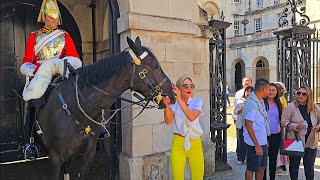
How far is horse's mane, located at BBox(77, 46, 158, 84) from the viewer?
3424 millimetres

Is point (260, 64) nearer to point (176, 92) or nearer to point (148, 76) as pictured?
point (176, 92)

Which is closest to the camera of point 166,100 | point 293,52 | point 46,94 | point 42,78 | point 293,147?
point 166,100

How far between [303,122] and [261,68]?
30790 millimetres

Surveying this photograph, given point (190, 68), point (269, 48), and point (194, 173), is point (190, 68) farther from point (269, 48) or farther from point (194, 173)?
point (269, 48)

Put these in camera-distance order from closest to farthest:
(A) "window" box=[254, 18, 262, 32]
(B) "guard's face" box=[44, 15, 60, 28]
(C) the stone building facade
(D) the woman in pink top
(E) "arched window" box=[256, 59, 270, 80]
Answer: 1. (B) "guard's face" box=[44, 15, 60, 28]
2. (D) the woman in pink top
3. (C) the stone building facade
4. (E) "arched window" box=[256, 59, 270, 80]
5. (A) "window" box=[254, 18, 262, 32]

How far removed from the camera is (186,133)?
380 cm

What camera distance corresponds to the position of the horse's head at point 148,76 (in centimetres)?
337

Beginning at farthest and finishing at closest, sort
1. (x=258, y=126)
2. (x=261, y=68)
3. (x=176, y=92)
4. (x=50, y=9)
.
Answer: (x=261, y=68)
(x=258, y=126)
(x=50, y=9)
(x=176, y=92)

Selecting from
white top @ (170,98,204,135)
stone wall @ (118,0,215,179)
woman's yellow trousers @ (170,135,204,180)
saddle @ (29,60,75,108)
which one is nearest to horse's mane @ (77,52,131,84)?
saddle @ (29,60,75,108)

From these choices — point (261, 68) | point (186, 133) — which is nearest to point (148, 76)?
point (186, 133)

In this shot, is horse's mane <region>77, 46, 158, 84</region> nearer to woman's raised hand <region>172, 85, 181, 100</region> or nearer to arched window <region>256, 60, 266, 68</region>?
woman's raised hand <region>172, 85, 181, 100</region>

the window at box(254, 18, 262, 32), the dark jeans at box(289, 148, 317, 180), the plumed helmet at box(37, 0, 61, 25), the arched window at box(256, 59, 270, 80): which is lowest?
the dark jeans at box(289, 148, 317, 180)

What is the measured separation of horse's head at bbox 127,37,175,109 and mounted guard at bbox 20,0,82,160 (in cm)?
106

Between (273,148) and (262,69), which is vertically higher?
(262,69)
